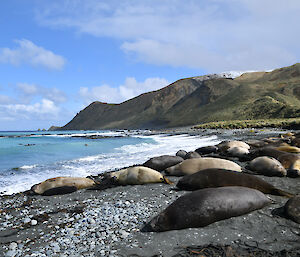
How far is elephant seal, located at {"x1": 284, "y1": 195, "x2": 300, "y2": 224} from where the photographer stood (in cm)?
369

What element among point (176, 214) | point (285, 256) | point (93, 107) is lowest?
point (285, 256)

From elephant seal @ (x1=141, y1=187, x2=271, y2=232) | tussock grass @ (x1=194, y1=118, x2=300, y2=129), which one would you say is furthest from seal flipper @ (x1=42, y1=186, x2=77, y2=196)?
tussock grass @ (x1=194, y1=118, x2=300, y2=129)

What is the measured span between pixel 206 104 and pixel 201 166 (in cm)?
10238

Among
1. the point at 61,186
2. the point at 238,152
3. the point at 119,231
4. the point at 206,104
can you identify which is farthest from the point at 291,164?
the point at 206,104

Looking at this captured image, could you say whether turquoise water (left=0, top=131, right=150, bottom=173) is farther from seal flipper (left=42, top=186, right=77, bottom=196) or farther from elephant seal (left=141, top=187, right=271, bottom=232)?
elephant seal (left=141, top=187, right=271, bottom=232)

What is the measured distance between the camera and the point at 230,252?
2.93 metres

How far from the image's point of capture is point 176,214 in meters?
3.65

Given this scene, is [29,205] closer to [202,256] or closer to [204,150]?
[202,256]

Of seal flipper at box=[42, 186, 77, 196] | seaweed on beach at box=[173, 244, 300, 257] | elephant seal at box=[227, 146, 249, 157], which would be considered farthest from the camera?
elephant seal at box=[227, 146, 249, 157]

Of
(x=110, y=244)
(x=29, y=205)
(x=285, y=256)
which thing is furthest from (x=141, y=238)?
(x=29, y=205)

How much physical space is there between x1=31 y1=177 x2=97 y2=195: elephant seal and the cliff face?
59.0 meters

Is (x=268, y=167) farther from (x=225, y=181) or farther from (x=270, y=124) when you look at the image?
(x=270, y=124)

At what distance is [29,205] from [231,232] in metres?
4.46

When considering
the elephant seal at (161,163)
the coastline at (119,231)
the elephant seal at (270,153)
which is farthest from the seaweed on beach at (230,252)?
the elephant seal at (270,153)
